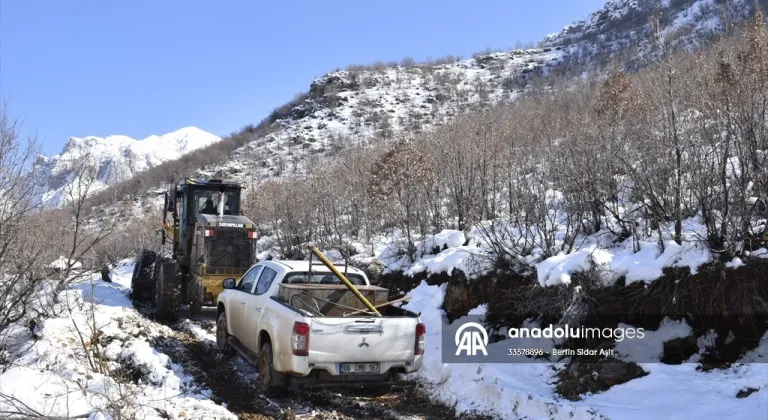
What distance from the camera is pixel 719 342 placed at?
21.9ft

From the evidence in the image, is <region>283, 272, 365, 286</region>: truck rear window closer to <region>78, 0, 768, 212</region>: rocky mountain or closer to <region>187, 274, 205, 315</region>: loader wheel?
<region>187, 274, 205, 315</region>: loader wheel

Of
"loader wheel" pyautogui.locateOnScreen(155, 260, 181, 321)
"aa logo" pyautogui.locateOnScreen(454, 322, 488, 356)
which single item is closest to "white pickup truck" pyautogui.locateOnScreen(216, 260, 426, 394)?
"aa logo" pyautogui.locateOnScreen(454, 322, 488, 356)

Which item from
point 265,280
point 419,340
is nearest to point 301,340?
point 419,340

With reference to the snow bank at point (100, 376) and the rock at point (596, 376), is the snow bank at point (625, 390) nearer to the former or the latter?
the rock at point (596, 376)

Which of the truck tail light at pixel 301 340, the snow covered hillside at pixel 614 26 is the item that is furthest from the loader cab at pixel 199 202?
the snow covered hillside at pixel 614 26

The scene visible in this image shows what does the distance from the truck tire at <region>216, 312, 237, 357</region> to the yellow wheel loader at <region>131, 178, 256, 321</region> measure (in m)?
2.40

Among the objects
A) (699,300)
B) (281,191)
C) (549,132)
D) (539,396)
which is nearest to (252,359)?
(539,396)

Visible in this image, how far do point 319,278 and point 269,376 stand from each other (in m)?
1.74

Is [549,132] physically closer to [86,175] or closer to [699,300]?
[699,300]

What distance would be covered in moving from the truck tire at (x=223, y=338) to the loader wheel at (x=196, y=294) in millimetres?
2429

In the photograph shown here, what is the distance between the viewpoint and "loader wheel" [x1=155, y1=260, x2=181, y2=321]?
11258 millimetres

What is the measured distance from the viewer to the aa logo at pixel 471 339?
8.85 m

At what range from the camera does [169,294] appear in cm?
1128

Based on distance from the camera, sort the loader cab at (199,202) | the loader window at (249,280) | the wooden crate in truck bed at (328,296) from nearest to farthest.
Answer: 1. the wooden crate in truck bed at (328,296)
2. the loader window at (249,280)
3. the loader cab at (199,202)
